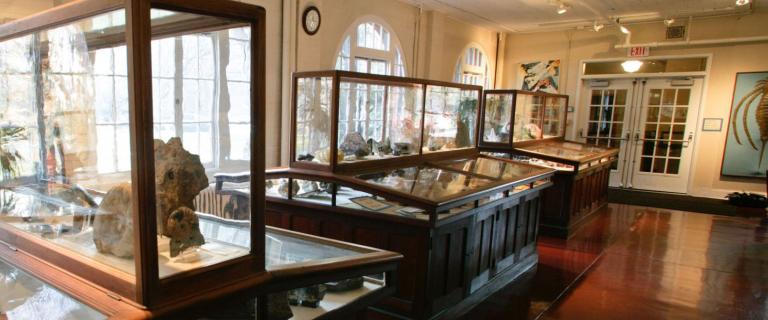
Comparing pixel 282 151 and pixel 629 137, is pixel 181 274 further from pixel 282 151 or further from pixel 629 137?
pixel 629 137

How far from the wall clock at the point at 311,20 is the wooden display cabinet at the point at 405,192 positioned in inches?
88.0

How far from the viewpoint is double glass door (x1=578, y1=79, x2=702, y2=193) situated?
912cm

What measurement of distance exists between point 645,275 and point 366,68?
472 centimetres

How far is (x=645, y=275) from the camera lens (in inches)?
178

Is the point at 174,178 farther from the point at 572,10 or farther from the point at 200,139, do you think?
the point at 572,10

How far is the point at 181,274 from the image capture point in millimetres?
1194

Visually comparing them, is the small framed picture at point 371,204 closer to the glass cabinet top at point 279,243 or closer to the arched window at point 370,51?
the glass cabinet top at point 279,243

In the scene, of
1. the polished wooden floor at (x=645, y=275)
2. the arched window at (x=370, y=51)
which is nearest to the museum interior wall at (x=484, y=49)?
the arched window at (x=370, y=51)

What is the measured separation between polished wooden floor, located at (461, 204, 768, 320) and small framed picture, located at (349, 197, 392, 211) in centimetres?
107

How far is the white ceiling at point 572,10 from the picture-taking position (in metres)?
7.86

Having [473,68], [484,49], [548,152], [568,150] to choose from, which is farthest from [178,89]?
[484,49]

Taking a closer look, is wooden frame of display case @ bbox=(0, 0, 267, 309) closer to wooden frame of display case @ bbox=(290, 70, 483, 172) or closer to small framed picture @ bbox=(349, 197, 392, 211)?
small framed picture @ bbox=(349, 197, 392, 211)

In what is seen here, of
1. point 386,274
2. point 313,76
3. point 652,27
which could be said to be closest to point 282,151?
point 313,76

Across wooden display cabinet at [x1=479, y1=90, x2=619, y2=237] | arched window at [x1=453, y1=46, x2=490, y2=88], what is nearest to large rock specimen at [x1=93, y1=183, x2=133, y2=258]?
wooden display cabinet at [x1=479, y1=90, x2=619, y2=237]
